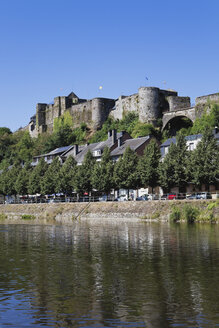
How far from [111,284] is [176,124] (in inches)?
3362

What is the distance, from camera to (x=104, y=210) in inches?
2416

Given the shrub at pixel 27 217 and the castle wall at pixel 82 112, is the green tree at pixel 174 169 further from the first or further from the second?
the castle wall at pixel 82 112

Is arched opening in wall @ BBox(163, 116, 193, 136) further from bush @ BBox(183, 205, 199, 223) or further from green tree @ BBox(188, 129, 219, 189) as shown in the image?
bush @ BBox(183, 205, 199, 223)

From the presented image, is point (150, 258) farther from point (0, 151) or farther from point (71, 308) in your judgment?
point (0, 151)

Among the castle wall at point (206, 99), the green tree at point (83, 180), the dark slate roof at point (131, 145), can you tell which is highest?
the castle wall at point (206, 99)

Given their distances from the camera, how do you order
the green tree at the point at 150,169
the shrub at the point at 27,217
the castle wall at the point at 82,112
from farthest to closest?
the castle wall at the point at 82,112, the shrub at the point at 27,217, the green tree at the point at 150,169

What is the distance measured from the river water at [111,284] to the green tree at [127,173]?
116 ft

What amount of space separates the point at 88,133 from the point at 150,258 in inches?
3974

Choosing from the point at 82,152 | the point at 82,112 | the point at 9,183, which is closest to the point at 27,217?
the point at 9,183

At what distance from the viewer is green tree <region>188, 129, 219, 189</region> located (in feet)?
182

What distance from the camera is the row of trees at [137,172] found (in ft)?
186

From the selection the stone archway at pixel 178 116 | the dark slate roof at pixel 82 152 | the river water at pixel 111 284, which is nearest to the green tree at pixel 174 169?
the river water at pixel 111 284

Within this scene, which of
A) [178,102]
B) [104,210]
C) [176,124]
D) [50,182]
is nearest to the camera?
[104,210]

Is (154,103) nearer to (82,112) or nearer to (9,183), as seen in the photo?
(82,112)
